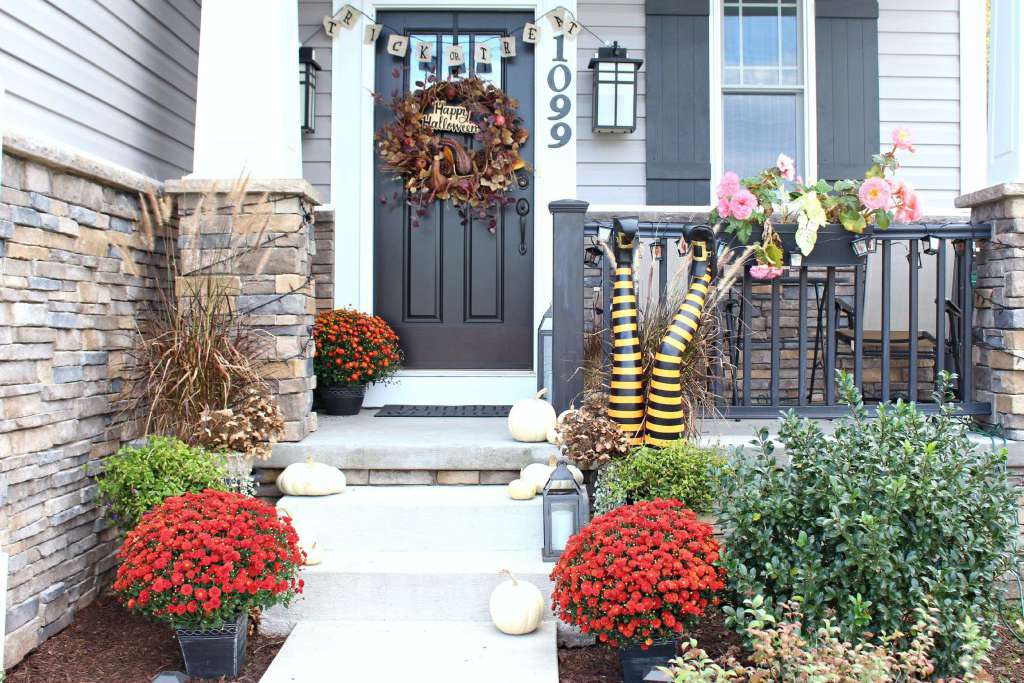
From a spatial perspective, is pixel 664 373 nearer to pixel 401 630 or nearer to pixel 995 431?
pixel 401 630

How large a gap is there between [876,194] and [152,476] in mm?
3023

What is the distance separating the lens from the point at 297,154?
4027 millimetres

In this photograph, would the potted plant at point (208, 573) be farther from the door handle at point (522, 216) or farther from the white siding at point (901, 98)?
the white siding at point (901, 98)

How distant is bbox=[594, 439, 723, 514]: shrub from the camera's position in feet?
9.91

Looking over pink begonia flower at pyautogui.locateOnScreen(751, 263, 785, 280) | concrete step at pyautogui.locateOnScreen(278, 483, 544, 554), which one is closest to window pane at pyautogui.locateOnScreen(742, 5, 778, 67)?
pink begonia flower at pyautogui.locateOnScreen(751, 263, 785, 280)

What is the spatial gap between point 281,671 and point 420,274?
290cm

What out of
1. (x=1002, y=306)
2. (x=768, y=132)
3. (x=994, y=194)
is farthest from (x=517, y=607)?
(x=768, y=132)

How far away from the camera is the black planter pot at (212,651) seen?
2.67m

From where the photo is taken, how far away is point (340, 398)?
4469mm

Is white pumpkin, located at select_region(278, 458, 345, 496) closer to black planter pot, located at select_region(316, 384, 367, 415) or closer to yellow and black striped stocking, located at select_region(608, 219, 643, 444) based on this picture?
black planter pot, located at select_region(316, 384, 367, 415)

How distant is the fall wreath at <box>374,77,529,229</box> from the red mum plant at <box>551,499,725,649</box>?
282 centimetres

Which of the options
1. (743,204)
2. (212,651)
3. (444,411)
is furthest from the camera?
(444,411)

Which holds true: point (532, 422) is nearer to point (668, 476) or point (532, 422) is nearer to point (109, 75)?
point (668, 476)

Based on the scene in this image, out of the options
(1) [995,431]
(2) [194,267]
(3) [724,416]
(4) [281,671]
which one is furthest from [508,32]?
(4) [281,671]
